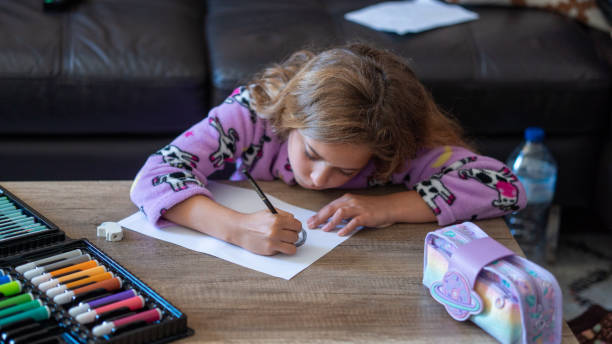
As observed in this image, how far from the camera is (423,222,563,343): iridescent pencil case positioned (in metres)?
0.70

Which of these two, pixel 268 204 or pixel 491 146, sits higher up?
pixel 268 204

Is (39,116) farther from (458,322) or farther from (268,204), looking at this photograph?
(458,322)

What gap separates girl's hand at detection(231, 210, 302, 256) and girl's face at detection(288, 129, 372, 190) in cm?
14

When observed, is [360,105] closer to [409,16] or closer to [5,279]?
[5,279]

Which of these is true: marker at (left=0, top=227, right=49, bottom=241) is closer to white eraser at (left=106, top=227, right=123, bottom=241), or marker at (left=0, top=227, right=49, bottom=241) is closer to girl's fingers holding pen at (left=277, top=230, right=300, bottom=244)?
white eraser at (left=106, top=227, right=123, bottom=241)

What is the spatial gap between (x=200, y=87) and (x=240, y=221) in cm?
79

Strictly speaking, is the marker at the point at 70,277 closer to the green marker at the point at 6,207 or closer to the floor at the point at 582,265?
the green marker at the point at 6,207

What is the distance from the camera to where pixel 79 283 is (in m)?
0.74

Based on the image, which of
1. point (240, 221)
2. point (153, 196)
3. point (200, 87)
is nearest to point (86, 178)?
point (200, 87)

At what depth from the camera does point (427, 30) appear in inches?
72.3

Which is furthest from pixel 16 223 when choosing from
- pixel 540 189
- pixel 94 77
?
pixel 540 189

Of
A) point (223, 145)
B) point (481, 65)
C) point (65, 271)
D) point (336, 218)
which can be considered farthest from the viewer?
point (481, 65)

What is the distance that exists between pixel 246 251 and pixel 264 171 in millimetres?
349

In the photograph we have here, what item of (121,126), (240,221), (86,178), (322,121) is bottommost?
(86,178)
